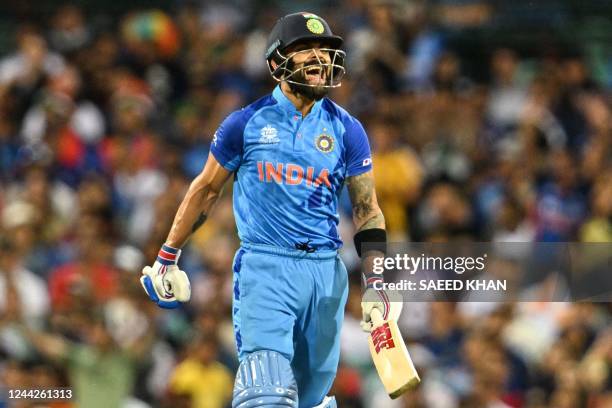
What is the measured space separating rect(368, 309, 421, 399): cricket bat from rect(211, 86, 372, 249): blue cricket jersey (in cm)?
53

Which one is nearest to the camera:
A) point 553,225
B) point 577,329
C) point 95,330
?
point 95,330

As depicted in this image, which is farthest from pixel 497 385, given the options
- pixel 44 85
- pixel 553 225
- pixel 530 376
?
pixel 44 85

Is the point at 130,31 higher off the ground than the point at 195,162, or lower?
higher

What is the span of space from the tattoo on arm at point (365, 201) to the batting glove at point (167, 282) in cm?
99

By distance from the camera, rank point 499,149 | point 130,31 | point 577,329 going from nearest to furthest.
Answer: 1. point 577,329
2. point 499,149
3. point 130,31

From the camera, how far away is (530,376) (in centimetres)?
1006

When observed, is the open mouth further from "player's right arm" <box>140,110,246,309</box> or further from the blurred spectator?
the blurred spectator

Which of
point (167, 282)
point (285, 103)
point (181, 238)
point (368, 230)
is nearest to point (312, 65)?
point (285, 103)

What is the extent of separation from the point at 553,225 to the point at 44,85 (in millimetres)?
5272

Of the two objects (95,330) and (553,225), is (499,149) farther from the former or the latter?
(95,330)

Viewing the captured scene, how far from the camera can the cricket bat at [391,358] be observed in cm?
630

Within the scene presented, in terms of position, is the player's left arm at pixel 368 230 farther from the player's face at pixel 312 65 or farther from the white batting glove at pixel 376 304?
the player's face at pixel 312 65
